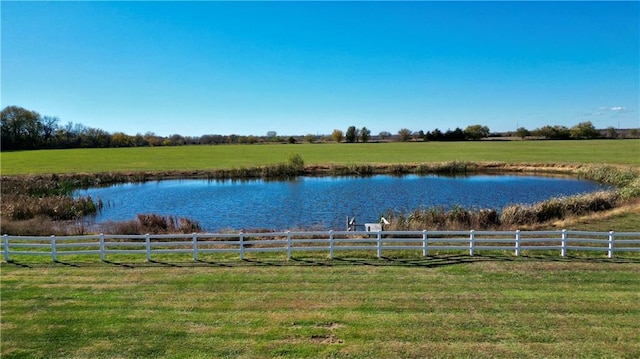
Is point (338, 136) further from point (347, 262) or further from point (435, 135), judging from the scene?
point (347, 262)

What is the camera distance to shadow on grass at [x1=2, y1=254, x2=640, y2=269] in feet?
47.6

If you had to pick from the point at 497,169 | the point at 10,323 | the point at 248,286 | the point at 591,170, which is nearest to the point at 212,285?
the point at 248,286

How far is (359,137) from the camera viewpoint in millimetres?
160250

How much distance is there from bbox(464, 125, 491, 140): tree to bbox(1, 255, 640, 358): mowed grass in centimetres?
13280

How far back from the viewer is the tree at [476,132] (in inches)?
5510

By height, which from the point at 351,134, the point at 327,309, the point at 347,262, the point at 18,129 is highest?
the point at 351,134

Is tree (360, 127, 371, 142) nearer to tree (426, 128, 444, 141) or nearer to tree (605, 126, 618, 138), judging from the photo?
tree (426, 128, 444, 141)

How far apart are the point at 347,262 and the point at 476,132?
140061 mm

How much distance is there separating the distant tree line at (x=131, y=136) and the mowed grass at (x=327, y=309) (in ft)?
364

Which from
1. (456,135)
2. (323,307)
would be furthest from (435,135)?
(323,307)

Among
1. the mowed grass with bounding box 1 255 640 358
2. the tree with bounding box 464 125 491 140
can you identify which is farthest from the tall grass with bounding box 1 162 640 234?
the tree with bounding box 464 125 491 140

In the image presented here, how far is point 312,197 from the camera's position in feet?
125

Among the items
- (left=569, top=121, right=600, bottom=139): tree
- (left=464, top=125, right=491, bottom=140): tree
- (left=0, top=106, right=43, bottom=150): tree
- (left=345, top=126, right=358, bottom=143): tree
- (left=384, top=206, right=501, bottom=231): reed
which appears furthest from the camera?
(left=345, top=126, right=358, bottom=143): tree

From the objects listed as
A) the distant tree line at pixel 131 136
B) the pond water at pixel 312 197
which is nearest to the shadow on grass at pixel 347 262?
the pond water at pixel 312 197
